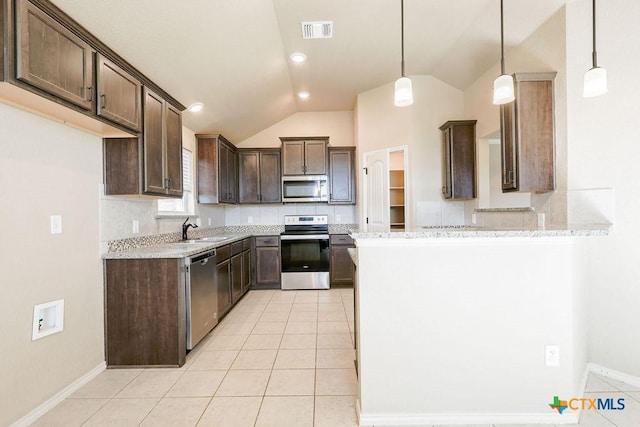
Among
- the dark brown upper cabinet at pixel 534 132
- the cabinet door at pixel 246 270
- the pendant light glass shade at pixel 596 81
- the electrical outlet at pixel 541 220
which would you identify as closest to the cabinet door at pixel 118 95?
the cabinet door at pixel 246 270

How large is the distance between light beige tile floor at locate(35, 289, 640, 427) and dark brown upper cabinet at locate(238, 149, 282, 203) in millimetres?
2468

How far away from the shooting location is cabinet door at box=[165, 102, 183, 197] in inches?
115

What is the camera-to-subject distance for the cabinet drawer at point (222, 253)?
3.31m

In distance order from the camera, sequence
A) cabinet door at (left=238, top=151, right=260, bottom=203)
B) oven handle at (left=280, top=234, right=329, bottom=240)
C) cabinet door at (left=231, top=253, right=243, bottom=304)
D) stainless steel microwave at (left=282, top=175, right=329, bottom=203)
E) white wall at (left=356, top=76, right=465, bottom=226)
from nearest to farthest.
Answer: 1. cabinet door at (left=231, top=253, right=243, bottom=304)
2. white wall at (left=356, top=76, right=465, bottom=226)
3. oven handle at (left=280, top=234, right=329, bottom=240)
4. stainless steel microwave at (left=282, top=175, right=329, bottom=203)
5. cabinet door at (left=238, top=151, right=260, bottom=203)

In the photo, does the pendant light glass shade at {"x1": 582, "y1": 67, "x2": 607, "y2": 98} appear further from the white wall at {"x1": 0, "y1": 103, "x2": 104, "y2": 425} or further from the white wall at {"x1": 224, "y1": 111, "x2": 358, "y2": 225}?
the white wall at {"x1": 224, "y1": 111, "x2": 358, "y2": 225}

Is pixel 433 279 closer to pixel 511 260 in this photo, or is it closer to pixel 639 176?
pixel 511 260

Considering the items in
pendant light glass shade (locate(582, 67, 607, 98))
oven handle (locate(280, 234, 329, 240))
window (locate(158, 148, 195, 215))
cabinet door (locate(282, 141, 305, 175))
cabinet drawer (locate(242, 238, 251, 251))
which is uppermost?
cabinet door (locate(282, 141, 305, 175))

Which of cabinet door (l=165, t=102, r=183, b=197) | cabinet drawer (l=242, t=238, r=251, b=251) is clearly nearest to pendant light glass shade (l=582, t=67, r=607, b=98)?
cabinet door (l=165, t=102, r=183, b=197)

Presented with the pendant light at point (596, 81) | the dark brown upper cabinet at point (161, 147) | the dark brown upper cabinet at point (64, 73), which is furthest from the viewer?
the dark brown upper cabinet at point (161, 147)

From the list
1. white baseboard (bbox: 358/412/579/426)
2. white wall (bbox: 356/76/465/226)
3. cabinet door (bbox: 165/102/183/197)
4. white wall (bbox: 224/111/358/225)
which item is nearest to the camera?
white baseboard (bbox: 358/412/579/426)

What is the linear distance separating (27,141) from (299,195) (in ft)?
11.6

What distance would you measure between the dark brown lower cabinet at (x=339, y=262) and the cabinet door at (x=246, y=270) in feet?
4.11

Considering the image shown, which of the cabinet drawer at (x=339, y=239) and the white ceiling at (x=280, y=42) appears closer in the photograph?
the white ceiling at (x=280, y=42)

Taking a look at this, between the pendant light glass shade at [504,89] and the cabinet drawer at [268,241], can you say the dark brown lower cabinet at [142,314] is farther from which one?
the pendant light glass shade at [504,89]
